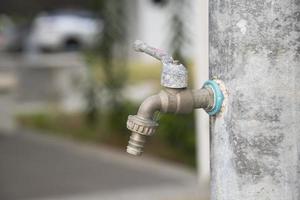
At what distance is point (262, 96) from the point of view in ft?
5.85

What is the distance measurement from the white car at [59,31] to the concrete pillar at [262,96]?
2350cm

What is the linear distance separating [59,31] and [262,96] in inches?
952

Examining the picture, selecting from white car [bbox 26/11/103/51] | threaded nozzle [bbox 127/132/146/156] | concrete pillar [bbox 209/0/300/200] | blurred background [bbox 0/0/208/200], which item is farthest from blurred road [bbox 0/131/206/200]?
white car [bbox 26/11/103/51]

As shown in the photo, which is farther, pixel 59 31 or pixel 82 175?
pixel 59 31

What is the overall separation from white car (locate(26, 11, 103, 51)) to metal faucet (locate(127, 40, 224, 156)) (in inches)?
920

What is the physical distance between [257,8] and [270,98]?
0.69 ft

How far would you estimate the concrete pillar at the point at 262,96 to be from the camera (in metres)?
1.77

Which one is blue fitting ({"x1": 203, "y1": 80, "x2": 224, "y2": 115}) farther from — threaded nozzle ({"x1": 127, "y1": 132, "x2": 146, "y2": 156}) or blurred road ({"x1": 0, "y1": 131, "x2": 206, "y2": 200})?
A: blurred road ({"x1": 0, "y1": 131, "x2": 206, "y2": 200})

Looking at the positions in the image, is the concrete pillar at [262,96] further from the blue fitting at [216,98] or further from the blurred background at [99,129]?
the blurred background at [99,129]

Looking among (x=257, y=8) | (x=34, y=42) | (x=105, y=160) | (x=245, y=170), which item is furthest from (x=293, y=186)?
(x=34, y=42)

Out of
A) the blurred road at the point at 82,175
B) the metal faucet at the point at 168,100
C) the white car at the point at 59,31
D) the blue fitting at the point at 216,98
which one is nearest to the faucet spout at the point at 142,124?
the metal faucet at the point at 168,100

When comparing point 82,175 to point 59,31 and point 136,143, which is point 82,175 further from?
point 59,31

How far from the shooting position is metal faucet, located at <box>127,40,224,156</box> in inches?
74.7

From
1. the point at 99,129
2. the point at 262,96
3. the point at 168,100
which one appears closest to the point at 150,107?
the point at 168,100
